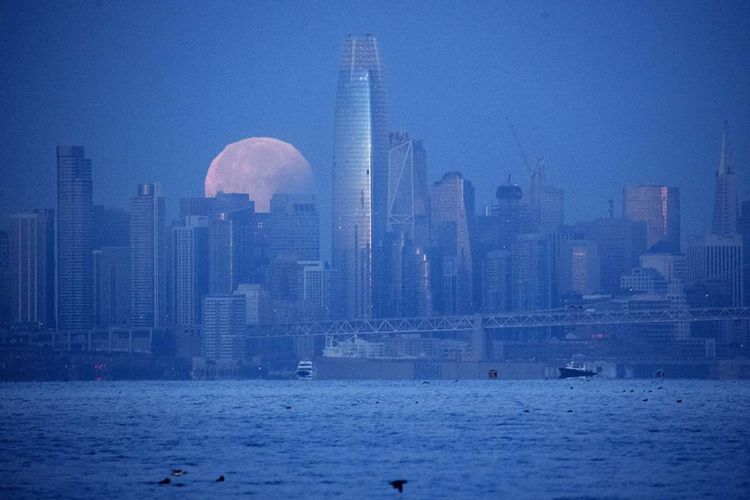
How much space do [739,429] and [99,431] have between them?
34799 mm

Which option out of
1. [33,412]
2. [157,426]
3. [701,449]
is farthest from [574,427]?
[33,412]

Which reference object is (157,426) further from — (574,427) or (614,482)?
(614,482)

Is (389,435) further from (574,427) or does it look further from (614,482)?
(614,482)

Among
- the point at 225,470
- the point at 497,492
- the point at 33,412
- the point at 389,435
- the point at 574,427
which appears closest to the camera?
the point at 497,492

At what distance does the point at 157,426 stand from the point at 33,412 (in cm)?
2778

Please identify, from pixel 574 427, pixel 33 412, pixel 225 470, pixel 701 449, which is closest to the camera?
pixel 225 470

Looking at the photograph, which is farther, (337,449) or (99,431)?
(99,431)

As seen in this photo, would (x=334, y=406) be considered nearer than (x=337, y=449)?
No

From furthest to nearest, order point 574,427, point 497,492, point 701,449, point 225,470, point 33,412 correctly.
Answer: point 33,412 < point 574,427 < point 701,449 < point 225,470 < point 497,492

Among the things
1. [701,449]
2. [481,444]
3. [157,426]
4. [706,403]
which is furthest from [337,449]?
[706,403]

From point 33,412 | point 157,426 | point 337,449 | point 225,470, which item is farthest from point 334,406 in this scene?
point 225,470

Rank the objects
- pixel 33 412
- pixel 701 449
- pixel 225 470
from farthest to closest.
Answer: pixel 33 412
pixel 701 449
pixel 225 470

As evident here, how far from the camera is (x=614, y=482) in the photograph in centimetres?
6681

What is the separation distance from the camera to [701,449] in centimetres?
8188
